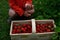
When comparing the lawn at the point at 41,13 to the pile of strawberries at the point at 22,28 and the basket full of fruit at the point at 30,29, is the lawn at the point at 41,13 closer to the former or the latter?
the basket full of fruit at the point at 30,29

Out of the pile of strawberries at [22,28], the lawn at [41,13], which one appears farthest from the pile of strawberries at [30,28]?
the lawn at [41,13]

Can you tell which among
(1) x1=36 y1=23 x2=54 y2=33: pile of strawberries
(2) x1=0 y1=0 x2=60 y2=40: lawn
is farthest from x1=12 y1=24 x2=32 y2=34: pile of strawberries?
(2) x1=0 y1=0 x2=60 y2=40: lawn

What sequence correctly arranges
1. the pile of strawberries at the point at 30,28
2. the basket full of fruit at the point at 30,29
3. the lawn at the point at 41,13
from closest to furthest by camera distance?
the basket full of fruit at the point at 30,29, the pile of strawberries at the point at 30,28, the lawn at the point at 41,13

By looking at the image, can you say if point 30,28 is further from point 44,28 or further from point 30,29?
point 44,28

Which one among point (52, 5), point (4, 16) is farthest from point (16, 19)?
point (52, 5)

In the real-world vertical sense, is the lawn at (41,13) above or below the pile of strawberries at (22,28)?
above

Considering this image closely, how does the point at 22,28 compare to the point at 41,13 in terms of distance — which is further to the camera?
the point at 41,13

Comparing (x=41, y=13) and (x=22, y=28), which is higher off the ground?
(x=41, y=13)

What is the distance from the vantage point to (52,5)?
395cm

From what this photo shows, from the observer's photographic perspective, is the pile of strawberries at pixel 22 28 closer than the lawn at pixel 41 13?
Yes

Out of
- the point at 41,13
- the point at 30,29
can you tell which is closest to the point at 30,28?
the point at 30,29

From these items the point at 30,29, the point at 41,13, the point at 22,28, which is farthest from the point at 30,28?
the point at 41,13

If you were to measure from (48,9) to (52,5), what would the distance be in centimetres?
12

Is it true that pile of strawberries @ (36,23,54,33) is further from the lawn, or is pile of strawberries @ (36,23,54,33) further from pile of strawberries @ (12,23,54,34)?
the lawn
